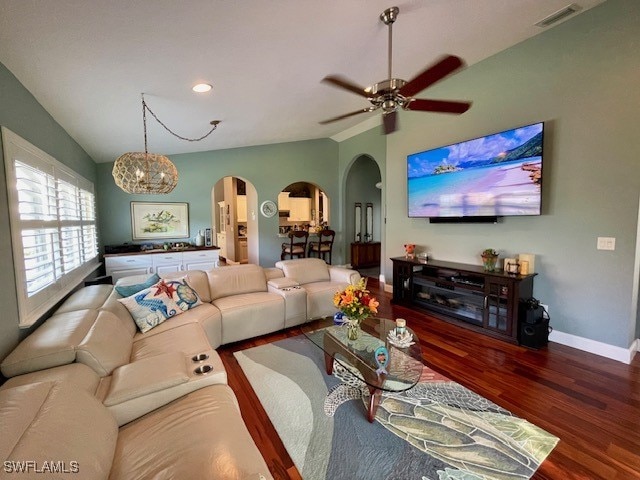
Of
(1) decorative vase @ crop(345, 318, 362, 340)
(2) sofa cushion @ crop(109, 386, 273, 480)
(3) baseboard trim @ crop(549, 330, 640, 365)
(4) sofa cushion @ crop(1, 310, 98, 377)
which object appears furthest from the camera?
(3) baseboard trim @ crop(549, 330, 640, 365)

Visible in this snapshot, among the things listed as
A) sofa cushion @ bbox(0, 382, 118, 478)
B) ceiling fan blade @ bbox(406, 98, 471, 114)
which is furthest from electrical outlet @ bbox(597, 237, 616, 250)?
sofa cushion @ bbox(0, 382, 118, 478)

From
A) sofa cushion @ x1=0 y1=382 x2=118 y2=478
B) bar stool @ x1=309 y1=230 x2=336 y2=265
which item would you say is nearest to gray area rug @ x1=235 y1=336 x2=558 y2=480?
sofa cushion @ x1=0 y1=382 x2=118 y2=478

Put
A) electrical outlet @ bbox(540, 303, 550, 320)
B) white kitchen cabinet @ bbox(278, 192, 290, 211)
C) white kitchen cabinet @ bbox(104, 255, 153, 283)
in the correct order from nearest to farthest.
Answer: electrical outlet @ bbox(540, 303, 550, 320), white kitchen cabinet @ bbox(104, 255, 153, 283), white kitchen cabinet @ bbox(278, 192, 290, 211)

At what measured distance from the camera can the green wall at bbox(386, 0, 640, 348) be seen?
8.30 feet

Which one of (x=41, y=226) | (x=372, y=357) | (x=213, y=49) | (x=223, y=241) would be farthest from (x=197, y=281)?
(x=223, y=241)

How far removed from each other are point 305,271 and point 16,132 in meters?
3.08

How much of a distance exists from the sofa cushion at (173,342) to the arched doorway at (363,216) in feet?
15.8

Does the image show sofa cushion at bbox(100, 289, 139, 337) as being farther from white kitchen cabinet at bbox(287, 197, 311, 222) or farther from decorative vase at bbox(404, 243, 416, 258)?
white kitchen cabinet at bbox(287, 197, 311, 222)

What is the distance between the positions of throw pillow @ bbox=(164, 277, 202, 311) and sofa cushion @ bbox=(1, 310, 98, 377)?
960 millimetres

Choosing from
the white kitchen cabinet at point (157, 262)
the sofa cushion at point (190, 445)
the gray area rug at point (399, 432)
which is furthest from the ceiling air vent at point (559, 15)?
the white kitchen cabinet at point (157, 262)

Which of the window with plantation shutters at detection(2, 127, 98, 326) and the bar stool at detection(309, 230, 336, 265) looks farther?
the bar stool at detection(309, 230, 336, 265)

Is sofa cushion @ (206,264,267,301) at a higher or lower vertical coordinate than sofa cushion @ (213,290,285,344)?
higher

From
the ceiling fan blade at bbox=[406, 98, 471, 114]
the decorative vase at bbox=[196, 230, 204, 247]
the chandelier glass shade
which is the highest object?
the ceiling fan blade at bbox=[406, 98, 471, 114]

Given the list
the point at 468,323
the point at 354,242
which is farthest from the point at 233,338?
the point at 354,242
